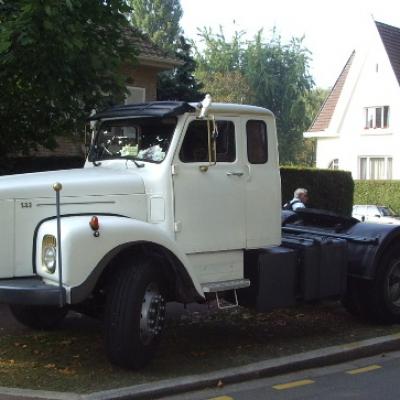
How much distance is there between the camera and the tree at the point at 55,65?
7320 mm

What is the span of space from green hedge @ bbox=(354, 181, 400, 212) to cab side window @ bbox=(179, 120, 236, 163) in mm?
25012

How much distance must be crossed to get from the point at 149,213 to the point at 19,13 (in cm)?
303

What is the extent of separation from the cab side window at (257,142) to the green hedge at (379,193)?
970 inches

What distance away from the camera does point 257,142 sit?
22.7ft

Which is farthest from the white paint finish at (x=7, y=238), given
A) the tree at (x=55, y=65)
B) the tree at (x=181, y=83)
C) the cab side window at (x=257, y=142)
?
the tree at (x=181, y=83)

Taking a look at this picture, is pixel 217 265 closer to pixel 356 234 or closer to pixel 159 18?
pixel 356 234

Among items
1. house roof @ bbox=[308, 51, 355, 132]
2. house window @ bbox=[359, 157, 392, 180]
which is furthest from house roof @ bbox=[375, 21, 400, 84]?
house window @ bbox=[359, 157, 392, 180]

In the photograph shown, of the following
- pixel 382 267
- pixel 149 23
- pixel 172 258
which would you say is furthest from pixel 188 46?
pixel 149 23

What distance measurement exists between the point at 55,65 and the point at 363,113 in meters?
28.1

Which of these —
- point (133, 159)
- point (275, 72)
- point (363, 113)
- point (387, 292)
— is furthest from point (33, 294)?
point (275, 72)

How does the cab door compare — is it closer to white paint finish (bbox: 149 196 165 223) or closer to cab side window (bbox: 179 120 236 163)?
cab side window (bbox: 179 120 236 163)

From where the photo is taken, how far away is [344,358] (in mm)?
6801

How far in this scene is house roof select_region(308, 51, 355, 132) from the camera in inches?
1409

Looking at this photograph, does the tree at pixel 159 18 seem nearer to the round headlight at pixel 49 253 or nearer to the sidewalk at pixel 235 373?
the sidewalk at pixel 235 373
